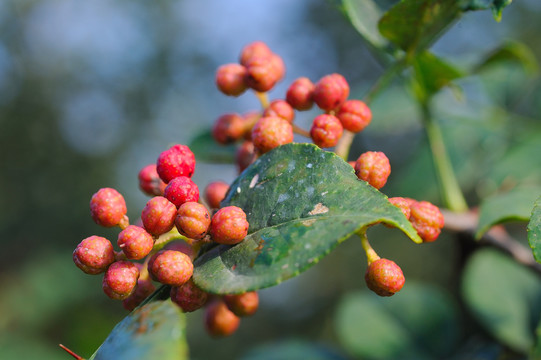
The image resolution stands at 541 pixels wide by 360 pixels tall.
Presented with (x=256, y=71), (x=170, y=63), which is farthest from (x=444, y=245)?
→ (x=170, y=63)

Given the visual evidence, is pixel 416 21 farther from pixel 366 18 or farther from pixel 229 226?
pixel 229 226

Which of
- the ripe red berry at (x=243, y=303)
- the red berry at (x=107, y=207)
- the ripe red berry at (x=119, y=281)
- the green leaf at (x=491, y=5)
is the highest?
the red berry at (x=107, y=207)

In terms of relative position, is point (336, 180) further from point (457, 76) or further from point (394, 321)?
point (394, 321)

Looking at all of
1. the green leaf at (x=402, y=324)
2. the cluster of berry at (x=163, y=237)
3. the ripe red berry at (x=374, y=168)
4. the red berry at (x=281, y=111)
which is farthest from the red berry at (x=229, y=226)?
the green leaf at (x=402, y=324)

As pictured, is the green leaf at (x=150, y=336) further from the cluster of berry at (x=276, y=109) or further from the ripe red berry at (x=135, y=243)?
the cluster of berry at (x=276, y=109)

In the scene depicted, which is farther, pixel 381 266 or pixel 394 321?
pixel 394 321

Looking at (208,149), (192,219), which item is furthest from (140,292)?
(208,149)
